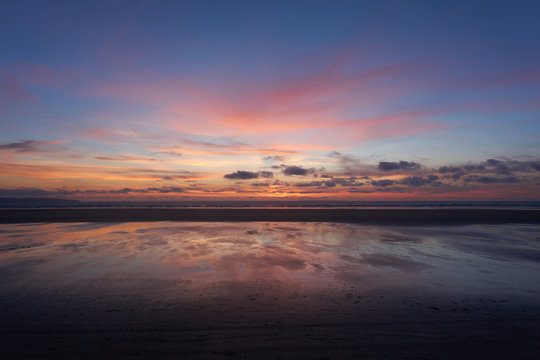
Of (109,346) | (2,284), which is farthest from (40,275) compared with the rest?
(109,346)

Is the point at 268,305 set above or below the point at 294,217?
below

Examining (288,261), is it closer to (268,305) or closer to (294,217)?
(268,305)

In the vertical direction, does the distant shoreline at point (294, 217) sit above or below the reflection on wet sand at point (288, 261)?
above

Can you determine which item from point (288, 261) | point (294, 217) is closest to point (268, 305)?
point (288, 261)

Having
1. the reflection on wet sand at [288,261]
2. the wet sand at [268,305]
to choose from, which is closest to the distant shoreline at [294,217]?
the reflection on wet sand at [288,261]

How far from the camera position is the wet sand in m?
4.84

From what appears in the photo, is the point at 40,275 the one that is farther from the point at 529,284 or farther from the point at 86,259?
the point at 529,284

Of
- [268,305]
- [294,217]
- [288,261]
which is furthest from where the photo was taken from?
[294,217]

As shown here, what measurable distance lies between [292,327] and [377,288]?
12.0ft

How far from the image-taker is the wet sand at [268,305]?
4844 mm

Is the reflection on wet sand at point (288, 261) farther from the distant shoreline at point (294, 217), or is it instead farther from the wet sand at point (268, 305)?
the distant shoreline at point (294, 217)

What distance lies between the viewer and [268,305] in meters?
6.77

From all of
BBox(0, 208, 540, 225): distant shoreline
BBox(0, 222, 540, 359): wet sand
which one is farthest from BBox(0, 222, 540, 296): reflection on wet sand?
BBox(0, 208, 540, 225): distant shoreline

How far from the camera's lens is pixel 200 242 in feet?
54.5
